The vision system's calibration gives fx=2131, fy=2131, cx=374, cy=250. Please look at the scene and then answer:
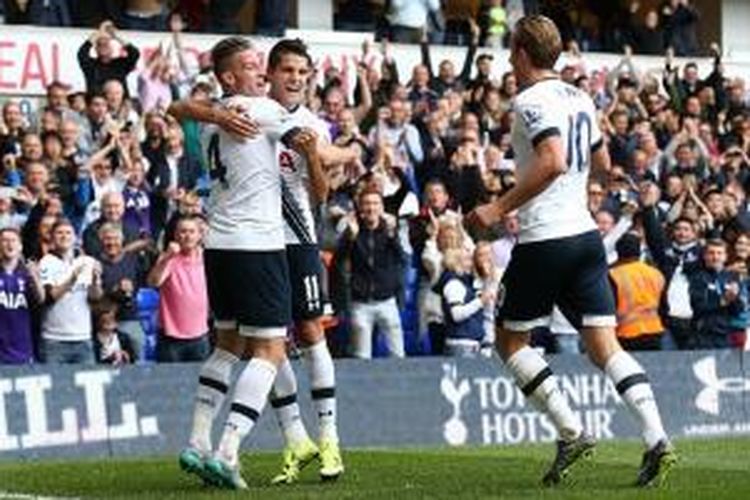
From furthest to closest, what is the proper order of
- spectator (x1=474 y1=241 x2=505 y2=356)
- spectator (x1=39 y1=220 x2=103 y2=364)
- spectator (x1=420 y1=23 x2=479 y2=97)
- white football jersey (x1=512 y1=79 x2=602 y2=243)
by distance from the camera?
spectator (x1=420 y1=23 x2=479 y2=97) < spectator (x1=474 y1=241 x2=505 y2=356) < spectator (x1=39 y1=220 x2=103 y2=364) < white football jersey (x1=512 y1=79 x2=602 y2=243)

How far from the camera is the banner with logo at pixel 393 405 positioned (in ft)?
56.7


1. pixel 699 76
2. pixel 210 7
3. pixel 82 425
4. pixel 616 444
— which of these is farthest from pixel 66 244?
pixel 699 76

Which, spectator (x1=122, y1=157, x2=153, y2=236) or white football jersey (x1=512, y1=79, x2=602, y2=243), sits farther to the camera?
spectator (x1=122, y1=157, x2=153, y2=236)

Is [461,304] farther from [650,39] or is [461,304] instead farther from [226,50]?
[650,39]

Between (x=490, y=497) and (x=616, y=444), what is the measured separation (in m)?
7.83

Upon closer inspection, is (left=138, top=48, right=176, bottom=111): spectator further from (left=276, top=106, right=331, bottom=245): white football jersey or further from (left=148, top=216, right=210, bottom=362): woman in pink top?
(left=276, top=106, right=331, bottom=245): white football jersey

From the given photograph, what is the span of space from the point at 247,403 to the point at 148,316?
7.75 metres

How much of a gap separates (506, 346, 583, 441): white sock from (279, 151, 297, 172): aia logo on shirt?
5.67 feet

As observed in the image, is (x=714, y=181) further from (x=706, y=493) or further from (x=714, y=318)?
(x=706, y=493)

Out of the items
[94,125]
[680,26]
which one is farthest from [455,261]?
[680,26]

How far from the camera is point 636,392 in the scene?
11852 millimetres

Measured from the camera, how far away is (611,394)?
20906 mm

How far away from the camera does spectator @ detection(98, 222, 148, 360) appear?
743 inches

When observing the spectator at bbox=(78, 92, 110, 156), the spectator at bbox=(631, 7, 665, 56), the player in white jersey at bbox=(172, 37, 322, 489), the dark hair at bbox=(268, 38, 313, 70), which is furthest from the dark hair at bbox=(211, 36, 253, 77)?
the spectator at bbox=(631, 7, 665, 56)
